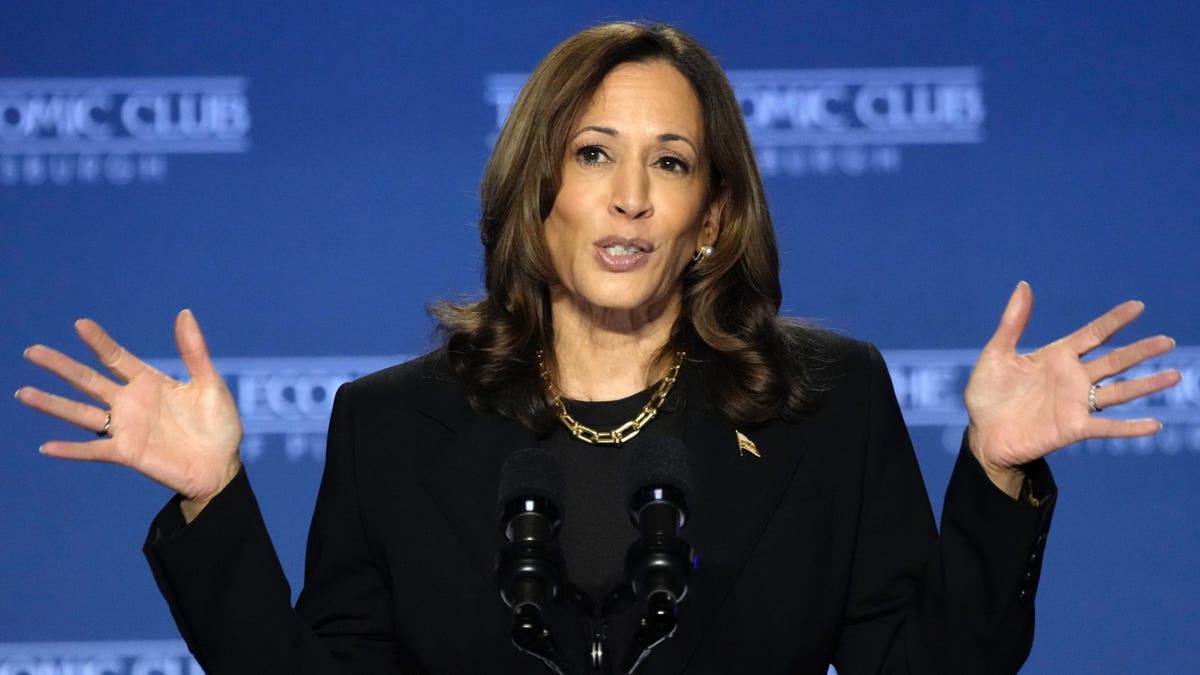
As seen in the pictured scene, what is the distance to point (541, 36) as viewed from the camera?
12.0 ft

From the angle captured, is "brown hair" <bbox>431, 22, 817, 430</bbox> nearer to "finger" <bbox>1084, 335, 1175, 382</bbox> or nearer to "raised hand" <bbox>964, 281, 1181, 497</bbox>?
"raised hand" <bbox>964, 281, 1181, 497</bbox>

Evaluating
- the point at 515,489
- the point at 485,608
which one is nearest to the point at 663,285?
Result: the point at 485,608

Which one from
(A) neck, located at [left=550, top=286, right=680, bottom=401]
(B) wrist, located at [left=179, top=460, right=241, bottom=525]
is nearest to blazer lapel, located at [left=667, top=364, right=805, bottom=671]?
(A) neck, located at [left=550, top=286, right=680, bottom=401]

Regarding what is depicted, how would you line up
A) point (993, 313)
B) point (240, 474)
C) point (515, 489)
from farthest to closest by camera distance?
point (993, 313), point (240, 474), point (515, 489)

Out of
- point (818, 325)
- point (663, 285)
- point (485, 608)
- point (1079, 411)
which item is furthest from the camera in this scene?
point (818, 325)

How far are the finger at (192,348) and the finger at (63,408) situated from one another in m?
0.12

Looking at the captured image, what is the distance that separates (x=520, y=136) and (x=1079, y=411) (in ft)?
2.99

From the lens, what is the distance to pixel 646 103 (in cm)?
225

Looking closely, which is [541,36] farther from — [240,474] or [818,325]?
[240,474]

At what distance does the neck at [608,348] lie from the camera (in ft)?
7.64

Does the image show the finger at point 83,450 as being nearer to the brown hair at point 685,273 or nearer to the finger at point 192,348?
the finger at point 192,348

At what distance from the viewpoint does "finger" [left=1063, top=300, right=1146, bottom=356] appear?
178 centimetres

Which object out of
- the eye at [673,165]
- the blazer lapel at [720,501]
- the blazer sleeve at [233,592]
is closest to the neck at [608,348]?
the blazer lapel at [720,501]

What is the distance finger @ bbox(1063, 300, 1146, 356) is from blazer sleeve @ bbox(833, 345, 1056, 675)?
0.53 ft
